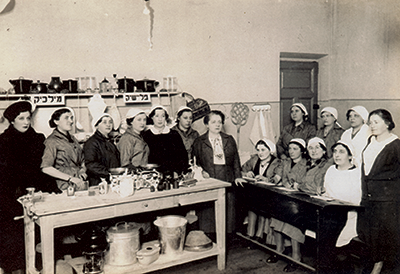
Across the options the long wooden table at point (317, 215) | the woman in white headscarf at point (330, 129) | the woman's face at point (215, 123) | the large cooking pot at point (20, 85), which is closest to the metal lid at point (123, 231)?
the long wooden table at point (317, 215)

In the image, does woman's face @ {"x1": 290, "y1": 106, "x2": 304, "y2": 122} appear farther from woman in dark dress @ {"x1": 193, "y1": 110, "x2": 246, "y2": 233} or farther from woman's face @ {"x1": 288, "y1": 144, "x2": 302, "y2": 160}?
woman in dark dress @ {"x1": 193, "y1": 110, "x2": 246, "y2": 233}

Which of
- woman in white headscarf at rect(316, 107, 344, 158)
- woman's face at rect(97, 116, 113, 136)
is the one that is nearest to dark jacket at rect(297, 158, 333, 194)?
woman in white headscarf at rect(316, 107, 344, 158)

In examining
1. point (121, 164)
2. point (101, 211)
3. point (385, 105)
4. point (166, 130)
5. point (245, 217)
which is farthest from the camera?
point (385, 105)

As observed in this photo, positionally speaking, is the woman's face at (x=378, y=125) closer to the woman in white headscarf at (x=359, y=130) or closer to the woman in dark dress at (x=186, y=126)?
the woman in white headscarf at (x=359, y=130)

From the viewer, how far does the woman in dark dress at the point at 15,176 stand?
3725 mm

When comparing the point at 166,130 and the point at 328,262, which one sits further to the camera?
the point at 166,130

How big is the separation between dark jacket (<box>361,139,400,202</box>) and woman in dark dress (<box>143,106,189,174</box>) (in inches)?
93.3

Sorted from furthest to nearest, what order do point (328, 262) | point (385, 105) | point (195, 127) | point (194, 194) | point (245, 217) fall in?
point (385, 105), point (195, 127), point (245, 217), point (194, 194), point (328, 262)

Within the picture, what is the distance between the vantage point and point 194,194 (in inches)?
154

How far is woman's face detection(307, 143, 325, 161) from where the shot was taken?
14.6 ft

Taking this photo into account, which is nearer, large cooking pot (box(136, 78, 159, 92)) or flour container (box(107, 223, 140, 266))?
flour container (box(107, 223, 140, 266))

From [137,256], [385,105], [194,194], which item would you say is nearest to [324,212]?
[194,194]

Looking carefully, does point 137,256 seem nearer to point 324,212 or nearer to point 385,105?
point 324,212

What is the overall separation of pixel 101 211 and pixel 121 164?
114 centimetres
